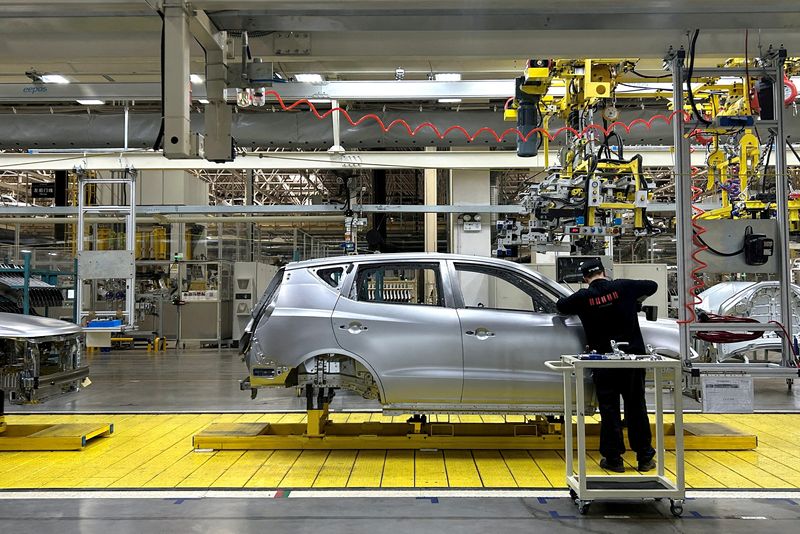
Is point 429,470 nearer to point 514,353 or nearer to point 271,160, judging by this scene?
point 514,353

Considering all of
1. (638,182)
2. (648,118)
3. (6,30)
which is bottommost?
(638,182)

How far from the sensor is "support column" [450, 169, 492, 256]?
12.9 m

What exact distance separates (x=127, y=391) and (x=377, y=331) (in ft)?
17.3

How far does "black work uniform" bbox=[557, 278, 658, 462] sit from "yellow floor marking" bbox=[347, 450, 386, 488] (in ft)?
4.81

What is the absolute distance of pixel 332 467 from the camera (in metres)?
4.92

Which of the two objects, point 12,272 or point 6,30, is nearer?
point 6,30

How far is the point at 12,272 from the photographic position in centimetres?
951

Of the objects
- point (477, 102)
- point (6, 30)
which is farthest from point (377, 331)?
point (477, 102)

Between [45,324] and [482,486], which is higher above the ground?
[45,324]

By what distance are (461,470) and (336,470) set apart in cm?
92

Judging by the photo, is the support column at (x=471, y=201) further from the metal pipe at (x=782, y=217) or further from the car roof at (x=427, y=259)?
the metal pipe at (x=782, y=217)

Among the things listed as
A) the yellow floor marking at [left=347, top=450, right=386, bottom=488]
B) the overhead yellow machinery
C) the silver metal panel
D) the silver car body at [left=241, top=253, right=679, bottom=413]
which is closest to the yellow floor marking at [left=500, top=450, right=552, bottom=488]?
the silver car body at [left=241, top=253, right=679, bottom=413]

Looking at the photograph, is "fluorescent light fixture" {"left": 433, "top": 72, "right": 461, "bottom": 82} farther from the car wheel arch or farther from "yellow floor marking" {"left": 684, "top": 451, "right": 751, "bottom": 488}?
→ "yellow floor marking" {"left": 684, "top": 451, "right": 751, "bottom": 488}

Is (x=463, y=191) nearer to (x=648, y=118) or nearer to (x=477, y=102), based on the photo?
(x=477, y=102)
